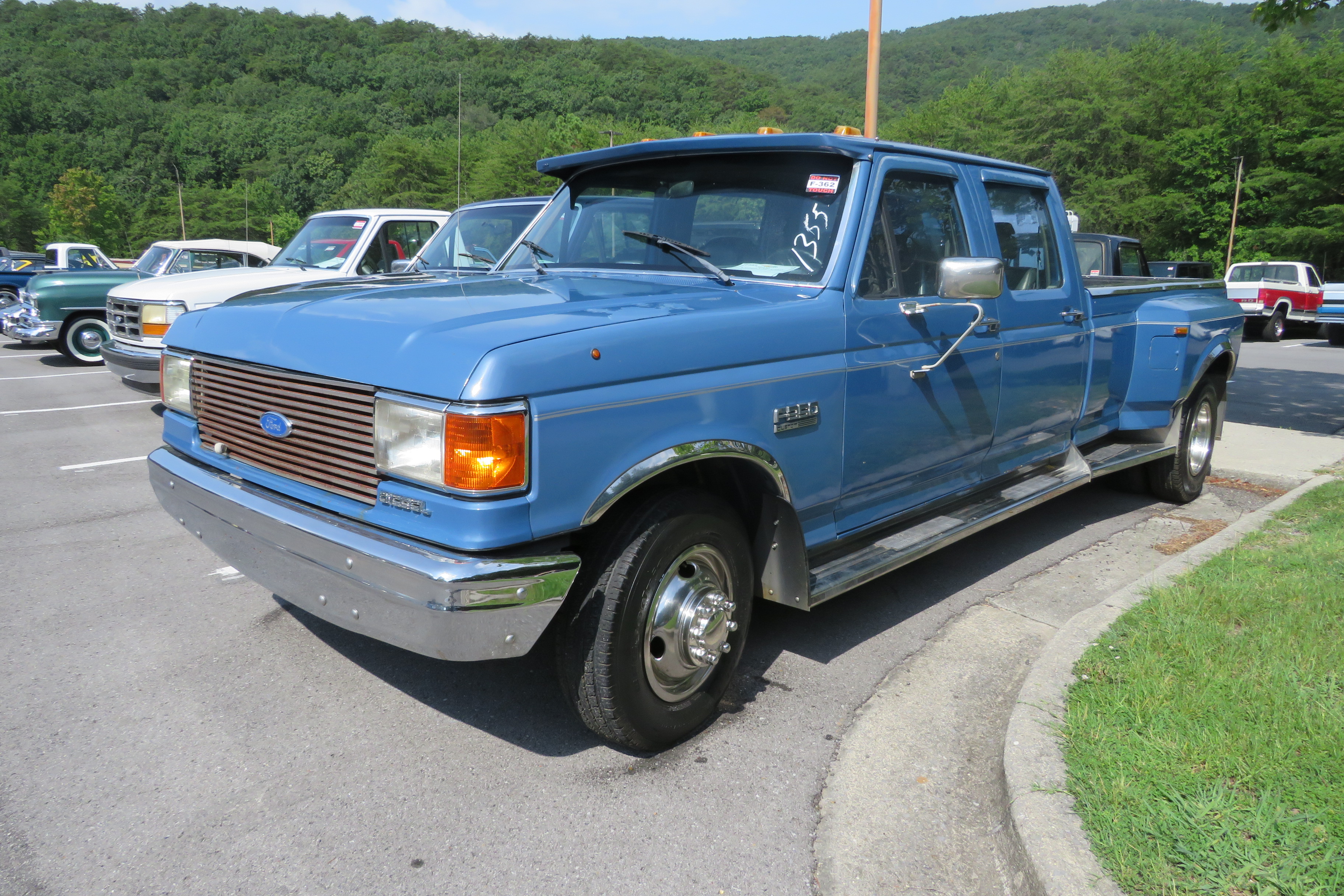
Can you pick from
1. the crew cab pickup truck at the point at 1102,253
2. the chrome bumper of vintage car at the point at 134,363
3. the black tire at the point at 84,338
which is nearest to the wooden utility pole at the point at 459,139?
the chrome bumper of vintage car at the point at 134,363

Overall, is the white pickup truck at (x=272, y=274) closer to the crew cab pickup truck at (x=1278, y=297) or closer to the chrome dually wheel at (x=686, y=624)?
the chrome dually wheel at (x=686, y=624)

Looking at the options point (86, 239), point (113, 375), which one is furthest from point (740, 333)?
point (86, 239)

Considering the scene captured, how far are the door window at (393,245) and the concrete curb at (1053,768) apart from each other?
7785 millimetres

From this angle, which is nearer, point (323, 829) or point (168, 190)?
point (323, 829)

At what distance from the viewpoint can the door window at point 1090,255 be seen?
11703mm

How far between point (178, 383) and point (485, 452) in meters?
1.83

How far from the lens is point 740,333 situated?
3.09m

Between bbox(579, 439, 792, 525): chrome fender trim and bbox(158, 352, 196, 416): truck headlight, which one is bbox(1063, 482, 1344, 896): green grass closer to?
bbox(579, 439, 792, 525): chrome fender trim

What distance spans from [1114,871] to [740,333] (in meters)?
1.88

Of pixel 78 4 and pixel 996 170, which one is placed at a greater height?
pixel 78 4

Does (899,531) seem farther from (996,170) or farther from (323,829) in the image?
(323,829)

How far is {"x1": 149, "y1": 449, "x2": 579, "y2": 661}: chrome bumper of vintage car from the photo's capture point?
97.6 inches

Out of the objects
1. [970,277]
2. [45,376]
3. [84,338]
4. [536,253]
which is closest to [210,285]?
[45,376]

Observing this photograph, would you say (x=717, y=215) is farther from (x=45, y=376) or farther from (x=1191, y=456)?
(x=45, y=376)
